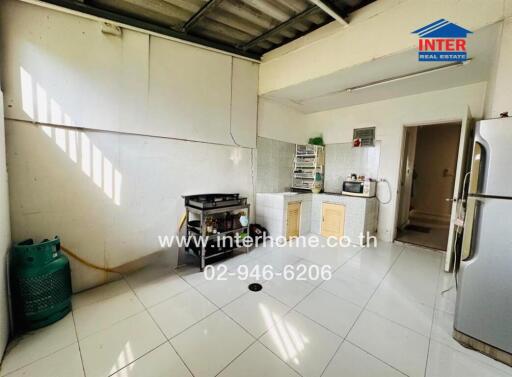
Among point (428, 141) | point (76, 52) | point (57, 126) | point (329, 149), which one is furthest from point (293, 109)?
point (428, 141)

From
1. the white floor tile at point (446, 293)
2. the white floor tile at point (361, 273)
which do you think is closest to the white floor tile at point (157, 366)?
the white floor tile at point (361, 273)

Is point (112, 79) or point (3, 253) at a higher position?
point (112, 79)

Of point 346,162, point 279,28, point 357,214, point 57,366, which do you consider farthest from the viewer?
point 346,162

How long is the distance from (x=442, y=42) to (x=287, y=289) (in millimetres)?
2891

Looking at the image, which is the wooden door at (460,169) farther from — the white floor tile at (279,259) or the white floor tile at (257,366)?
the white floor tile at (257,366)

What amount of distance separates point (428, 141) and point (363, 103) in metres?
3.63

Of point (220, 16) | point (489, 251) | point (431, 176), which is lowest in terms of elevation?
point (489, 251)

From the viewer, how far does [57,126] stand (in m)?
1.90

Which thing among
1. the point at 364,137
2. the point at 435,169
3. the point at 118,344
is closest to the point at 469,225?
the point at 364,137

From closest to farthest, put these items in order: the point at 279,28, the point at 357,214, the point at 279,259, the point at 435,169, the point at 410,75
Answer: the point at 279,28, the point at 410,75, the point at 279,259, the point at 357,214, the point at 435,169

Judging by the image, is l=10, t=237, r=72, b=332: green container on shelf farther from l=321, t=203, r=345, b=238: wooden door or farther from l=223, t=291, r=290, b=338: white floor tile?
l=321, t=203, r=345, b=238: wooden door

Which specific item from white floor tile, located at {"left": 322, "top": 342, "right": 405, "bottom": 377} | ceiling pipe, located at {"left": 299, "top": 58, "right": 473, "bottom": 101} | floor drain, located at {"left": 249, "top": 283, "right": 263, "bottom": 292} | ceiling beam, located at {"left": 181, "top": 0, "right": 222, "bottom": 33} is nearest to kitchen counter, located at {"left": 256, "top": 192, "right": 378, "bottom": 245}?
floor drain, located at {"left": 249, "top": 283, "right": 263, "bottom": 292}

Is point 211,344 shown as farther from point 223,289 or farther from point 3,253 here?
point 3,253

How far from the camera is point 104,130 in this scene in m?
2.13
